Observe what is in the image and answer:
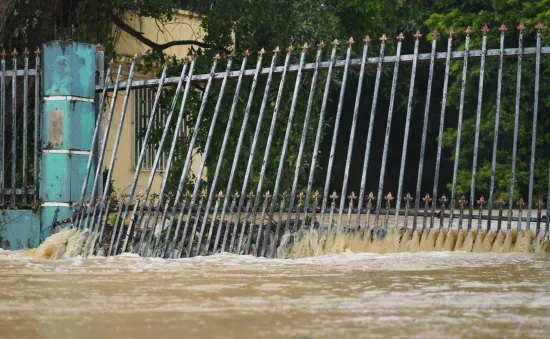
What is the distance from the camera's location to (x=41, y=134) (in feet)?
32.7

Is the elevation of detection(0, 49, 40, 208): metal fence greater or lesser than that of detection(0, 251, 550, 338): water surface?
greater

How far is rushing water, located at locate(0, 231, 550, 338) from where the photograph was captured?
16.9ft

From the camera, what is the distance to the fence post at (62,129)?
9828mm

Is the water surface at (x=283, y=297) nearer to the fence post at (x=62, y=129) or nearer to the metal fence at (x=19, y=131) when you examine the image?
the fence post at (x=62, y=129)

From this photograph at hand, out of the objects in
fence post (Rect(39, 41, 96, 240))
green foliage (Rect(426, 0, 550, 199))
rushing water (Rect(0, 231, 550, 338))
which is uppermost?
green foliage (Rect(426, 0, 550, 199))

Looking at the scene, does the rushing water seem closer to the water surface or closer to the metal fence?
the water surface

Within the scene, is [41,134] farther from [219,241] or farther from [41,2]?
[41,2]

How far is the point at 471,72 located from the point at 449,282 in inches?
628

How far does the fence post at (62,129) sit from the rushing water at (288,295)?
35.4 inches

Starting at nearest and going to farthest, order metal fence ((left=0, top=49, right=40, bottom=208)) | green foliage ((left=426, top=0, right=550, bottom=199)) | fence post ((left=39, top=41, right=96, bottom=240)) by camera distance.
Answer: fence post ((left=39, top=41, right=96, bottom=240)) → metal fence ((left=0, top=49, right=40, bottom=208)) → green foliage ((left=426, top=0, right=550, bottom=199))

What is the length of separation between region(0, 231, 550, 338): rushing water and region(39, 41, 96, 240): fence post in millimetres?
899

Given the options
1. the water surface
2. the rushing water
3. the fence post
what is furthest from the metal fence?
the water surface

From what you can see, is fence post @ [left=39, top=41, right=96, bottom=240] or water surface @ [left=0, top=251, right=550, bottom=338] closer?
water surface @ [left=0, top=251, right=550, bottom=338]

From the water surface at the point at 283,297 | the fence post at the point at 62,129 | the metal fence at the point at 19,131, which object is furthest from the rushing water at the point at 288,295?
the metal fence at the point at 19,131
